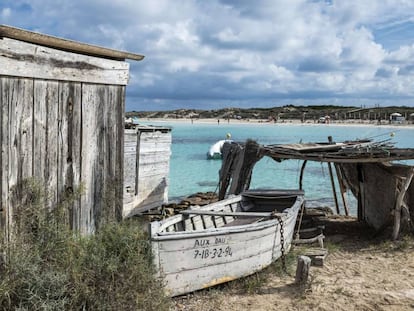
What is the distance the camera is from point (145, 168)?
12.5 metres

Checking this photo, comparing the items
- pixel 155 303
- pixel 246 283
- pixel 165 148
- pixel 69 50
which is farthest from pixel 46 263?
pixel 165 148

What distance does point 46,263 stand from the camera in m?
5.10

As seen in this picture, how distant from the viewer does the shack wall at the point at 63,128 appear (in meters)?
5.05

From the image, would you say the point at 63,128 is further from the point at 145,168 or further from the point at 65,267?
the point at 145,168

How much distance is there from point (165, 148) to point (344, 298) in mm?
7549

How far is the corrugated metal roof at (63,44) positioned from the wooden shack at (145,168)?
5.47 metres

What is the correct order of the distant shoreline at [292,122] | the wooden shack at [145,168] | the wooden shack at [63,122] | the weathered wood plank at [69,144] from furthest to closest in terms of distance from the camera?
1. the distant shoreline at [292,122]
2. the wooden shack at [145,168]
3. the weathered wood plank at [69,144]
4. the wooden shack at [63,122]

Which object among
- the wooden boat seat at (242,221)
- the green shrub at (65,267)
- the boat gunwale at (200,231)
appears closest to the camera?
the green shrub at (65,267)

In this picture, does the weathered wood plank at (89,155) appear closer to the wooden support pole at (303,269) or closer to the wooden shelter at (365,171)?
the wooden support pole at (303,269)

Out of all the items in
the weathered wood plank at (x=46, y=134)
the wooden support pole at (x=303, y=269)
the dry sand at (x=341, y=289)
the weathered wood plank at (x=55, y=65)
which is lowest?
the dry sand at (x=341, y=289)

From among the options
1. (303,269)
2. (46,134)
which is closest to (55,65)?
(46,134)

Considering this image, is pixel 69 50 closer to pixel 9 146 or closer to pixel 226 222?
pixel 9 146

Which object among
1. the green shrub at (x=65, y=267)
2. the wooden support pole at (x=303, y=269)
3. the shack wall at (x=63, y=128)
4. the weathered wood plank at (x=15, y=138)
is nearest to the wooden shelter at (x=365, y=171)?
the wooden support pole at (x=303, y=269)

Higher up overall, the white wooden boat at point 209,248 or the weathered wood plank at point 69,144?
the weathered wood plank at point 69,144
